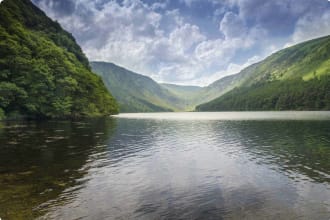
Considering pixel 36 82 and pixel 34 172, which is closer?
pixel 34 172

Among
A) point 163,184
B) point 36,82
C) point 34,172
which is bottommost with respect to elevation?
point 163,184

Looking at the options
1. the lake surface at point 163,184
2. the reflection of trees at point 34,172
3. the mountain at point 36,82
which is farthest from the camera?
the mountain at point 36,82

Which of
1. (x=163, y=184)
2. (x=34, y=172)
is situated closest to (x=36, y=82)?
(x=34, y=172)

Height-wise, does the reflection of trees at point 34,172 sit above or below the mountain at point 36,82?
below

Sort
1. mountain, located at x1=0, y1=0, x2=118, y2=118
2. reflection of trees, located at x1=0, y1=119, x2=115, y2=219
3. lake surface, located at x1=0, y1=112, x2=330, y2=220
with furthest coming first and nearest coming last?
mountain, located at x1=0, y1=0, x2=118, y2=118 → reflection of trees, located at x1=0, y1=119, x2=115, y2=219 → lake surface, located at x1=0, y1=112, x2=330, y2=220

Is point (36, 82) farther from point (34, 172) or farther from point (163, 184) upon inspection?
point (163, 184)

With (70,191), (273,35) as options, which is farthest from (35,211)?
(273,35)

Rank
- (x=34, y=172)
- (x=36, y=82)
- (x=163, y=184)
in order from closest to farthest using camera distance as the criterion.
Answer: (x=163, y=184), (x=34, y=172), (x=36, y=82)

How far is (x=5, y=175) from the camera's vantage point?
23.9 metres

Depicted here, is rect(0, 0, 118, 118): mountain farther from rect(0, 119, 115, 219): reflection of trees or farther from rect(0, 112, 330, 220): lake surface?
rect(0, 112, 330, 220): lake surface

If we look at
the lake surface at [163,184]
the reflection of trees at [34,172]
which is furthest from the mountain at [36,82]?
the lake surface at [163,184]

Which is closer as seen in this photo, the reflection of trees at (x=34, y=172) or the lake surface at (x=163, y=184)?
the lake surface at (x=163, y=184)

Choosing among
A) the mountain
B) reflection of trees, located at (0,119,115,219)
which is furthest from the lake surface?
the mountain

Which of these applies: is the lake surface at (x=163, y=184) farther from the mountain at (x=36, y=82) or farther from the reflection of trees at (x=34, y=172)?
the mountain at (x=36, y=82)
